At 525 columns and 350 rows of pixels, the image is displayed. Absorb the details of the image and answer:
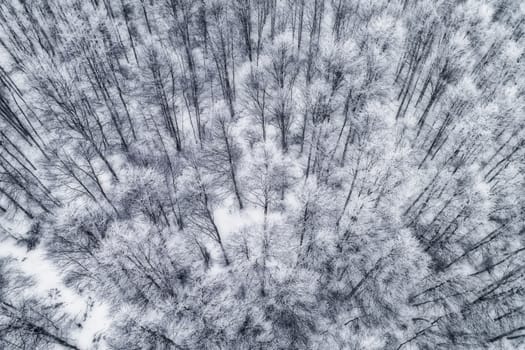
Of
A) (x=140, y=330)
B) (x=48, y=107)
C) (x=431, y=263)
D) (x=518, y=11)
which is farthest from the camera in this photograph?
(x=518, y=11)

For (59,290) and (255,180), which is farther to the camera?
(255,180)

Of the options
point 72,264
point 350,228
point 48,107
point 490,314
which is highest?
point 48,107

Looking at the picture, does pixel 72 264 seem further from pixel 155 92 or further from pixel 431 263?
pixel 431 263

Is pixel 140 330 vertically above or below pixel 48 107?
below

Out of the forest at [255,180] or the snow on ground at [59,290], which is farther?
the forest at [255,180]

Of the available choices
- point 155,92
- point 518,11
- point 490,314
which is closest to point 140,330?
point 155,92

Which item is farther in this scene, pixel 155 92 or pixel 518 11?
pixel 518 11

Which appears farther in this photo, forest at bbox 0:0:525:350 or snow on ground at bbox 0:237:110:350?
forest at bbox 0:0:525:350

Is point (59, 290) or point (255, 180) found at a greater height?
point (255, 180)
